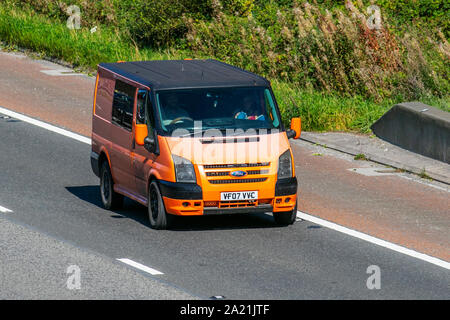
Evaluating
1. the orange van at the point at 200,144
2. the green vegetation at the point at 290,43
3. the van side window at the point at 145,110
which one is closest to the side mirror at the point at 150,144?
the orange van at the point at 200,144

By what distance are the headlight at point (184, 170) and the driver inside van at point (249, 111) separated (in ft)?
3.64

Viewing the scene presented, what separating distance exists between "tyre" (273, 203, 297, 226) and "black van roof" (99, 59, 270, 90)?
5.80ft

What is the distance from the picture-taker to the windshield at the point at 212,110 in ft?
46.9

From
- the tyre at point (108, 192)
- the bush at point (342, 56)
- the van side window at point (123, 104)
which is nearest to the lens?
the van side window at point (123, 104)

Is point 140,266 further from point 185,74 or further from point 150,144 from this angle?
point 185,74

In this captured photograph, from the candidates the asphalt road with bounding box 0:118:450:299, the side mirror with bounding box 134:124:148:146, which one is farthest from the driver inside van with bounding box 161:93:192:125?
the asphalt road with bounding box 0:118:450:299

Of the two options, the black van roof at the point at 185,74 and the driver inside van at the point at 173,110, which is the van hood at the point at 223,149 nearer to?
the driver inside van at the point at 173,110

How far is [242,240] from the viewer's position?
13.8m

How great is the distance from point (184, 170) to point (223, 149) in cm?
57

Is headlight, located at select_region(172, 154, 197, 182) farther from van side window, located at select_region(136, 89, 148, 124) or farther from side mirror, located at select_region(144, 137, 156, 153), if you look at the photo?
van side window, located at select_region(136, 89, 148, 124)

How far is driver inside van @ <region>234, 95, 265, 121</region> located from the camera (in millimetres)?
14516

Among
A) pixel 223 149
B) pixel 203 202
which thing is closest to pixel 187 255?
pixel 203 202
